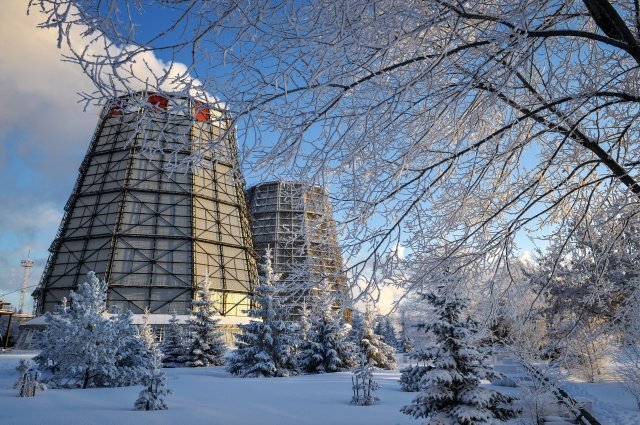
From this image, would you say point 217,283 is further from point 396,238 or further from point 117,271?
point 396,238

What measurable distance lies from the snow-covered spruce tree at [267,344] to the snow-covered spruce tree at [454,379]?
36.5ft

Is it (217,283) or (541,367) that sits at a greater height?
(217,283)

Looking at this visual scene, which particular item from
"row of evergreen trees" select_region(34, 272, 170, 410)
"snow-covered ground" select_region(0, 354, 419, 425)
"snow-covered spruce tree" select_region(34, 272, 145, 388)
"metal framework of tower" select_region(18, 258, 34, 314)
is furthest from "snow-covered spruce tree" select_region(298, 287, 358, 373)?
"metal framework of tower" select_region(18, 258, 34, 314)

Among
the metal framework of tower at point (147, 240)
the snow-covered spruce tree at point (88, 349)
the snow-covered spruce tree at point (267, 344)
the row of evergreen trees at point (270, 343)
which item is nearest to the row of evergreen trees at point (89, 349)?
the snow-covered spruce tree at point (88, 349)

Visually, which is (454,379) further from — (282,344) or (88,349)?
(282,344)

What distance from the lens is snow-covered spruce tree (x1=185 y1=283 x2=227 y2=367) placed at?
21000 mm

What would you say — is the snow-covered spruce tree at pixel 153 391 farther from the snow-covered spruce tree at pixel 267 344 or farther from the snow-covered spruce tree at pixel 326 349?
the snow-covered spruce tree at pixel 326 349

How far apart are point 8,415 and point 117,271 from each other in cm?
1804

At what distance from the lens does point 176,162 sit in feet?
7.72

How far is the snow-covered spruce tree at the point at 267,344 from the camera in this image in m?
18.0

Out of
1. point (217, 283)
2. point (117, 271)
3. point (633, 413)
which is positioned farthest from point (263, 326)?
point (633, 413)

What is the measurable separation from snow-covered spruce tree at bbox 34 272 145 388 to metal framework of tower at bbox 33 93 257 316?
8872 mm

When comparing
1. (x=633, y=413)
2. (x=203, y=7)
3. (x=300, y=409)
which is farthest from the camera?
(x=633, y=413)

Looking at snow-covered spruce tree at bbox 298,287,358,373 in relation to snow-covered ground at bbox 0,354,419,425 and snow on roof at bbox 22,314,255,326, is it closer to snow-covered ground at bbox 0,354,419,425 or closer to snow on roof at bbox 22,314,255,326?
snow on roof at bbox 22,314,255,326
